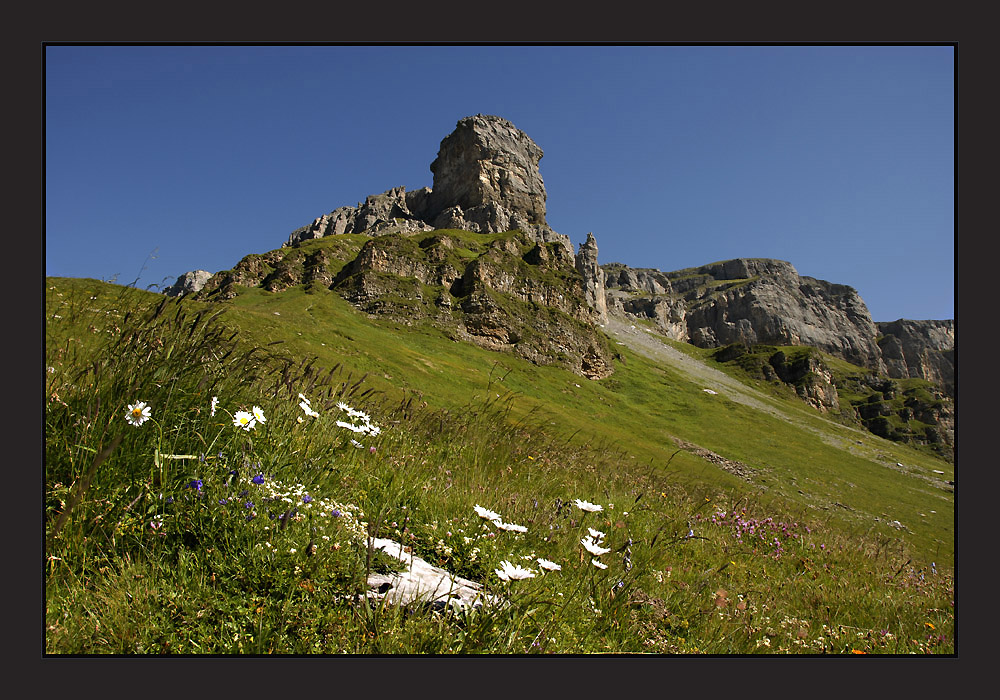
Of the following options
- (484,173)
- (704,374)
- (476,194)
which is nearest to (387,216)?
(476,194)

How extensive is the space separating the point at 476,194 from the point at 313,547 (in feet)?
573

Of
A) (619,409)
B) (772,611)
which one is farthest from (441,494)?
(619,409)

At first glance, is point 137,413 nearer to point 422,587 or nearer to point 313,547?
point 313,547

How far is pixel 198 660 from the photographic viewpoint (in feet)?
7.15

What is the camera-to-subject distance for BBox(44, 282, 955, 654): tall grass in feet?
7.64

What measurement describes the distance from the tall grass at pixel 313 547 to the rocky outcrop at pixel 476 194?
516 ft

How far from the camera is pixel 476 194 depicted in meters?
168

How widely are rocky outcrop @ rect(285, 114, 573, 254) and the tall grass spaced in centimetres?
15716

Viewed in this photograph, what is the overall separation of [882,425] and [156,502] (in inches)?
7388

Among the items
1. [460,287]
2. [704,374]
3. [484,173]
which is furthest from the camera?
[484,173]

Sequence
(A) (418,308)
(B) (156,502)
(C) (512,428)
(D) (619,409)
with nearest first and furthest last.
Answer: (B) (156,502) → (C) (512,428) → (D) (619,409) → (A) (418,308)

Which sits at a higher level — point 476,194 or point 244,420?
point 476,194

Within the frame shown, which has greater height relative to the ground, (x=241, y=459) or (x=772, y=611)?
(x=241, y=459)
